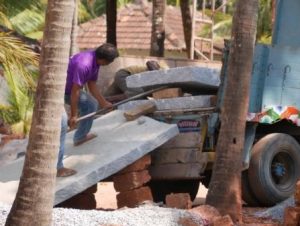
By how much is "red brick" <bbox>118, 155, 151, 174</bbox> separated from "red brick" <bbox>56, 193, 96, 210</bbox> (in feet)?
1.66

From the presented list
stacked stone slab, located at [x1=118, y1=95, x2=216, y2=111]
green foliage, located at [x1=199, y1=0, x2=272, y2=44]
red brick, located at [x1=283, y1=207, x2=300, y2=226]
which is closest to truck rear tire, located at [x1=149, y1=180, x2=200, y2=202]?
stacked stone slab, located at [x1=118, y1=95, x2=216, y2=111]

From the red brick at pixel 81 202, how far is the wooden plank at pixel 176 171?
96 cm

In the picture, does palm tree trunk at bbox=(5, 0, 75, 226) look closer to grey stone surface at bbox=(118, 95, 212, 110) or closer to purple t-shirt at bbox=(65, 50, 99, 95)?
purple t-shirt at bbox=(65, 50, 99, 95)

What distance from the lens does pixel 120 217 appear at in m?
7.31

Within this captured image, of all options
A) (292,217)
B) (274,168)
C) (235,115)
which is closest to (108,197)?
(274,168)

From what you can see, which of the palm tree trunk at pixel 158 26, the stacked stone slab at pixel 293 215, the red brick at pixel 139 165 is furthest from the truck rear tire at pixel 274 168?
the palm tree trunk at pixel 158 26

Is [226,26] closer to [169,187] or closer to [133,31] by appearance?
[133,31]

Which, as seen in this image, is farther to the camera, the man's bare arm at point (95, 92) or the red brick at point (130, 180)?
the man's bare arm at point (95, 92)

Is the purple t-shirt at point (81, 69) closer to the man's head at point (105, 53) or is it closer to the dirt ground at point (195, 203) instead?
the man's head at point (105, 53)

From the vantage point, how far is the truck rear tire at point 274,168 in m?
9.41

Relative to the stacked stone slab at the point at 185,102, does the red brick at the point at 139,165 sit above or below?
below

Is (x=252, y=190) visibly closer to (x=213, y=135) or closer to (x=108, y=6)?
(x=213, y=135)

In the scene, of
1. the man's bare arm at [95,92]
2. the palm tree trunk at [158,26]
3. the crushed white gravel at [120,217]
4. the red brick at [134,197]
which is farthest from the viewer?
the palm tree trunk at [158,26]

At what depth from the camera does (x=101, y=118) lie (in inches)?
411
